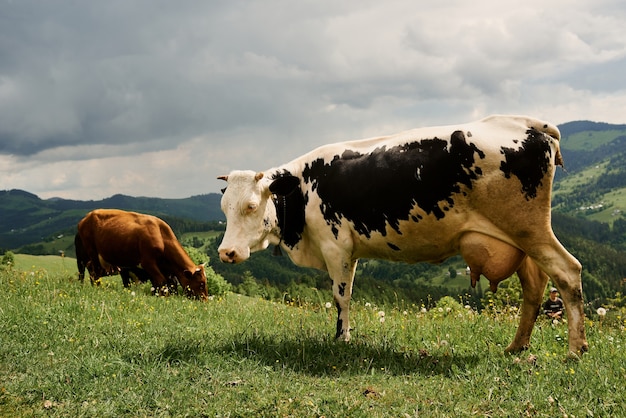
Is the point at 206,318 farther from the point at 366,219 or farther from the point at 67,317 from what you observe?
the point at 366,219

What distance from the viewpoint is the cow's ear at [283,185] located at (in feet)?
27.9

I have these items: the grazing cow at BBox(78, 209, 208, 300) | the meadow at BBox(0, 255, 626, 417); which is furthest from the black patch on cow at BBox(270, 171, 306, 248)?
the grazing cow at BBox(78, 209, 208, 300)

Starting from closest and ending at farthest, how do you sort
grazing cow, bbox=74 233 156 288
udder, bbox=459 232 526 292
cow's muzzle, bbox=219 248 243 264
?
udder, bbox=459 232 526 292 → cow's muzzle, bbox=219 248 243 264 → grazing cow, bbox=74 233 156 288

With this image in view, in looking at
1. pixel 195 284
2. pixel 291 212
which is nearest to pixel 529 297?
pixel 291 212

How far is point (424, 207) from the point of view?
739 centimetres

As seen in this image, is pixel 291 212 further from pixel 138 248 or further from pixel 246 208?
pixel 138 248

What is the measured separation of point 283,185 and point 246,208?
71 cm

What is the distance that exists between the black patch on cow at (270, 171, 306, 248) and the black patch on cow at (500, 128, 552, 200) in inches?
131

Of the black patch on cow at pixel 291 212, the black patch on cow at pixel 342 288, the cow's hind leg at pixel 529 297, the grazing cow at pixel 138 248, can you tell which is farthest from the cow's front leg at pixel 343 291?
the grazing cow at pixel 138 248

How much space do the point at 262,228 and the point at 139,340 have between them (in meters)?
2.54

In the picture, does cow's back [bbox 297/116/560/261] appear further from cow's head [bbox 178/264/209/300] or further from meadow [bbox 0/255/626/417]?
cow's head [bbox 178/264/209/300]

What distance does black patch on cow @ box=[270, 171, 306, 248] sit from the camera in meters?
8.88

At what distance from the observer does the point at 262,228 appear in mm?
8602

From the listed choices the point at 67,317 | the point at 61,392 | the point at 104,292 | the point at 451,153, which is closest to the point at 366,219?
the point at 451,153
